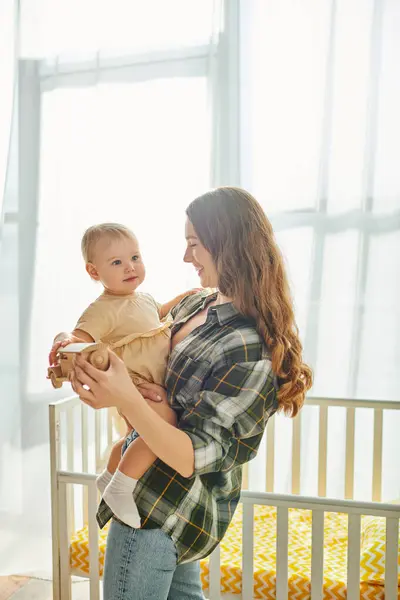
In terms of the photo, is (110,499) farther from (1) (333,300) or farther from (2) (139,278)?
(1) (333,300)

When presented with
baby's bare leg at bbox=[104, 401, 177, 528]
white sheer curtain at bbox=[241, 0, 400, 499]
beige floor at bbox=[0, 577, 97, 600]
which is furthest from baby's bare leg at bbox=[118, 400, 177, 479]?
beige floor at bbox=[0, 577, 97, 600]

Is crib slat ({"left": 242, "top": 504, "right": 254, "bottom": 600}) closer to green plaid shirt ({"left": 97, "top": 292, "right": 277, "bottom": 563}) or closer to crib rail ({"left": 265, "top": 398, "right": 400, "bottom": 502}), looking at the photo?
green plaid shirt ({"left": 97, "top": 292, "right": 277, "bottom": 563})

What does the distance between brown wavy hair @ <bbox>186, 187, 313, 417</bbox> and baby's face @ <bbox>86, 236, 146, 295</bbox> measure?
22 centimetres

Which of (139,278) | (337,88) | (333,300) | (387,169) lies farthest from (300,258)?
(139,278)

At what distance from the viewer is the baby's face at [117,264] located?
4.70ft

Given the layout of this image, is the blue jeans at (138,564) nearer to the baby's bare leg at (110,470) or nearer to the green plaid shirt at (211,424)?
the green plaid shirt at (211,424)

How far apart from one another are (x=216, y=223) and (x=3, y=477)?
1.89 m

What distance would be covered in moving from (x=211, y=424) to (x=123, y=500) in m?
0.23

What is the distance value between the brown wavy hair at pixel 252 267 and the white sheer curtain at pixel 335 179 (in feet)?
3.03

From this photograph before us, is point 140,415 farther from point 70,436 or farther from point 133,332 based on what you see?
point 70,436

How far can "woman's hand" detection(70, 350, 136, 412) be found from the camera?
1121 millimetres

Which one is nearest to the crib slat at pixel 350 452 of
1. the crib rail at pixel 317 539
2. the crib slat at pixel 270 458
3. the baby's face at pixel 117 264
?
the crib slat at pixel 270 458

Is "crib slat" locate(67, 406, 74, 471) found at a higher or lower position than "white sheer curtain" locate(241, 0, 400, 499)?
lower

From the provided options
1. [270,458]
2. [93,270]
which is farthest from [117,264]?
[270,458]
